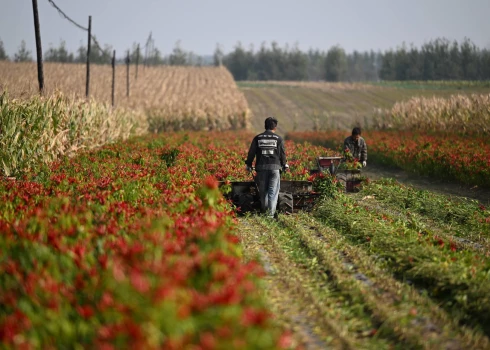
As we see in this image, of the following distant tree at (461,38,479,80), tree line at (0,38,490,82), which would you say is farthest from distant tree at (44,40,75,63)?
distant tree at (461,38,479,80)

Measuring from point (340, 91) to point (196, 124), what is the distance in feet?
140

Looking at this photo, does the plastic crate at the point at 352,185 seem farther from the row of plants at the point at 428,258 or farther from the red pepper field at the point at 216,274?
the row of plants at the point at 428,258

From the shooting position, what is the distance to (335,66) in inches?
5699

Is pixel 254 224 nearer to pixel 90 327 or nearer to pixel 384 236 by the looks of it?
pixel 384 236

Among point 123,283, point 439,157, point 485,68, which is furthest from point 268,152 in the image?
point 485,68

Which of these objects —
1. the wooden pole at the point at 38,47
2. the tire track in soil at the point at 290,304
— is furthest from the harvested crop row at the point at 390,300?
the wooden pole at the point at 38,47

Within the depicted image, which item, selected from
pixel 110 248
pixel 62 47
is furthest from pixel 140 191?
pixel 62 47

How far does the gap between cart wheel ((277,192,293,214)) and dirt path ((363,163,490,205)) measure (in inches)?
240

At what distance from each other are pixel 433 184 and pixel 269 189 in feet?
31.1

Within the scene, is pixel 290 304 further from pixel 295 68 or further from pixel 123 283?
pixel 295 68

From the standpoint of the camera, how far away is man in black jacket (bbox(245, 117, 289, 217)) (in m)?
11.9

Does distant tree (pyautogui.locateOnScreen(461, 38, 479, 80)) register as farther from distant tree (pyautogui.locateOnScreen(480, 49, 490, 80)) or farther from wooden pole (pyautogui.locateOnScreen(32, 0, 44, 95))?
wooden pole (pyautogui.locateOnScreen(32, 0, 44, 95))

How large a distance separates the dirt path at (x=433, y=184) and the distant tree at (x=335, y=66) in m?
122

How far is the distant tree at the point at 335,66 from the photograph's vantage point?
144m
